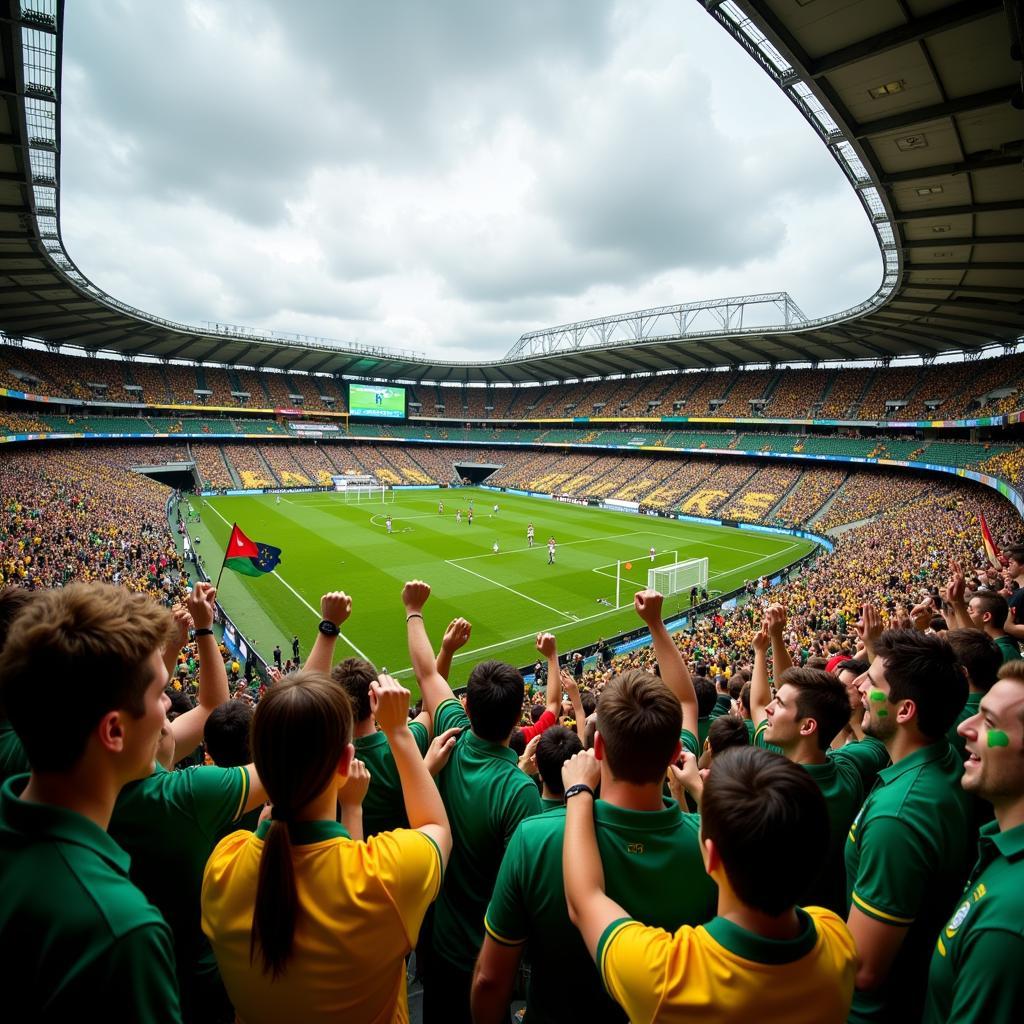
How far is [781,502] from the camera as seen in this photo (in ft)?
156

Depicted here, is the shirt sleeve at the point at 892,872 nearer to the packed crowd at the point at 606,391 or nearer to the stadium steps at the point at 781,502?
the packed crowd at the point at 606,391

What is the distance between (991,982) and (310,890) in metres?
2.28

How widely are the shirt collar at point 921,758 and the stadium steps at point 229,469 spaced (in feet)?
202

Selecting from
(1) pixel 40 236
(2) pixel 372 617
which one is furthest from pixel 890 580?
(1) pixel 40 236

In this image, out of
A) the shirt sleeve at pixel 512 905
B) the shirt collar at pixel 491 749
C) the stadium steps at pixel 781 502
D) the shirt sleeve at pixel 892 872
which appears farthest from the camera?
the stadium steps at pixel 781 502

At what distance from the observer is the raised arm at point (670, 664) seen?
12.4ft

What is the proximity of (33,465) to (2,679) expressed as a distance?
155ft

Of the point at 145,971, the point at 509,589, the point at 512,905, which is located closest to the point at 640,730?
the point at 512,905

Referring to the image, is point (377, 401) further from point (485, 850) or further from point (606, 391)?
point (485, 850)

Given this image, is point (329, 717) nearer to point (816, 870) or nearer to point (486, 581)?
point (816, 870)

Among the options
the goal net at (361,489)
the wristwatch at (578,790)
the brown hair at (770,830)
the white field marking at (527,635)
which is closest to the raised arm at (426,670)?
the wristwatch at (578,790)

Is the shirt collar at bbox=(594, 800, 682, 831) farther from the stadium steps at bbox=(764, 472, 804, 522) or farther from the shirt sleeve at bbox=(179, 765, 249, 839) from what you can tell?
the stadium steps at bbox=(764, 472, 804, 522)

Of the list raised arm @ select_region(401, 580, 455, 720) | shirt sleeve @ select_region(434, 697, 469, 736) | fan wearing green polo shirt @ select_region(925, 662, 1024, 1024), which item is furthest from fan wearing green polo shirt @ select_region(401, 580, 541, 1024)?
fan wearing green polo shirt @ select_region(925, 662, 1024, 1024)

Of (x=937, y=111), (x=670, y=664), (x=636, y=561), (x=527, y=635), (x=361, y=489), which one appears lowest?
(x=527, y=635)
